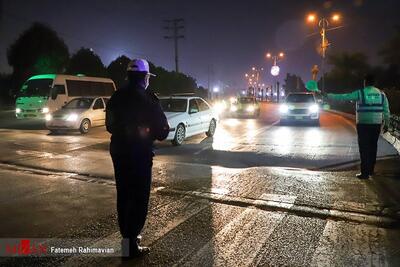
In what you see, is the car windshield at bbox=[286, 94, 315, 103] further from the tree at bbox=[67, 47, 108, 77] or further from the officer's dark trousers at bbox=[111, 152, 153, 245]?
the tree at bbox=[67, 47, 108, 77]

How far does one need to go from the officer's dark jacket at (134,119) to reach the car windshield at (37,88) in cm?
2135

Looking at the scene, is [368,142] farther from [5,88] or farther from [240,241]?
[5,88]

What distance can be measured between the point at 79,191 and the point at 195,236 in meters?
3.07

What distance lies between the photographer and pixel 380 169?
364 inches

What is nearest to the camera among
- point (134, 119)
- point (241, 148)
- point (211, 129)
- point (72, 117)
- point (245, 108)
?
point (134, 119)

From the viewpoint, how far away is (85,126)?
725 inches

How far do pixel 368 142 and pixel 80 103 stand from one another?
14089 millimetres

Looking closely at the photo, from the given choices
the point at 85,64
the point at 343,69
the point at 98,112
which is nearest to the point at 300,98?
the point at 98,112

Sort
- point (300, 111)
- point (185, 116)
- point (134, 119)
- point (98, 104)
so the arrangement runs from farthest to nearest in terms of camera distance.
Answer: point (300, 111)
point (98, 104)
point (185, 116)
point (134, 119)

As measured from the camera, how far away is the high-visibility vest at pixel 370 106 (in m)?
8.16

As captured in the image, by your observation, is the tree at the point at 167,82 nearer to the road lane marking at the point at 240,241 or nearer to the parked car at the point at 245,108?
the parked car at the point at 245,108

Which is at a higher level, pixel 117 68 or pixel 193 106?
pixel 117 68

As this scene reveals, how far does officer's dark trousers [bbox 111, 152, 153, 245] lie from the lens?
4.29 metres

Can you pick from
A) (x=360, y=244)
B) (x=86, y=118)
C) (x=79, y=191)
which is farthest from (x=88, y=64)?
(x=360, y=244)
